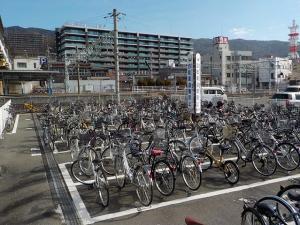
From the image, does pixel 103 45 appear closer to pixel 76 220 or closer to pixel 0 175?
pixel 0 175

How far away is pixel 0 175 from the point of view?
23.4 ft

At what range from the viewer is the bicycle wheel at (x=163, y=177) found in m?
5.27

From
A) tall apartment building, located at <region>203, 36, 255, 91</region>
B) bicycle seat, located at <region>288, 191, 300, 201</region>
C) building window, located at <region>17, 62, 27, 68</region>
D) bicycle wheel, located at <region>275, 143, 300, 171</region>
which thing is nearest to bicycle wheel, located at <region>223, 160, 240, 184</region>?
bicycle wheel, located at <region>275, 143, 300, 171</region>

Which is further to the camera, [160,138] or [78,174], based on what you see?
[160,138]

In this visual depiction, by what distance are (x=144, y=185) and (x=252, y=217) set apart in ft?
6.45

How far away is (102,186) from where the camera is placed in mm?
5109

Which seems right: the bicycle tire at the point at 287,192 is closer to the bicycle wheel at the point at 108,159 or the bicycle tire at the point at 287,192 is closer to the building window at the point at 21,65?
the bicycle wheel at the point at 108,159

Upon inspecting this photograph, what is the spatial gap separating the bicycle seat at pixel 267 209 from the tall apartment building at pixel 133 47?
7124 centimetres

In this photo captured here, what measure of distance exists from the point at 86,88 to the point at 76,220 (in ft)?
155

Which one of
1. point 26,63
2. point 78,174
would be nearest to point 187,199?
point 78,174

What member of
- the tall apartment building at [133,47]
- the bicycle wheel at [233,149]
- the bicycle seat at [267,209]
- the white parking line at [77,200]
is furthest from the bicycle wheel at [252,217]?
the tall apartment building at [133,47]

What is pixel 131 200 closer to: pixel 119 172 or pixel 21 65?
pixel 119 172

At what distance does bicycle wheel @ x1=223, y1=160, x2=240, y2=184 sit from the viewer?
5902 millimetres

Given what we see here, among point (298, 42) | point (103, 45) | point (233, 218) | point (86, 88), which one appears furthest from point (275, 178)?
point (298, 42)
